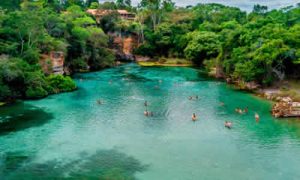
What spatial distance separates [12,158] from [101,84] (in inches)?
1328

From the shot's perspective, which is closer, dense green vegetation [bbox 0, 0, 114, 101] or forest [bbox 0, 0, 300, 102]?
dense green vegetation [bbox 0, 0, 114, 101]

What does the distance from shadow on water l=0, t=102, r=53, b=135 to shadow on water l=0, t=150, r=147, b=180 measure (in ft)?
26.8

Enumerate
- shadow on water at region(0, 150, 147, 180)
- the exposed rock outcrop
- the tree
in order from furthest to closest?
the tree < the exposed rock outcrop < shadow on water at region(0, 150, 147, 180)

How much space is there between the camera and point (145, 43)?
97.8 m

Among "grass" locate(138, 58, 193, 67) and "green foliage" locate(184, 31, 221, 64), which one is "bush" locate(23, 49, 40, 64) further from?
"green foliage" locate(184, 31, 221, 64)

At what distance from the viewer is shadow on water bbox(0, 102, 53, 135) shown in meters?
39.0

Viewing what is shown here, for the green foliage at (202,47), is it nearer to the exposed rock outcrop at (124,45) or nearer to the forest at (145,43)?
the forest at (145,43)

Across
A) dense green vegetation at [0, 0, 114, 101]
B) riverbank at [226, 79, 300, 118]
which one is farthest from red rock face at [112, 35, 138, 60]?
riverbank at [226, 79, 300, 118]

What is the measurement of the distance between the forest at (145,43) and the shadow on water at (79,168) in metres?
21.3

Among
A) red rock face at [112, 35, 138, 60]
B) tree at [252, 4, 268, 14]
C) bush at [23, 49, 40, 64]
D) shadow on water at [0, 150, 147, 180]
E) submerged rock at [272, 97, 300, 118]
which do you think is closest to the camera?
shadow on water at [0, 150, 147, 180]

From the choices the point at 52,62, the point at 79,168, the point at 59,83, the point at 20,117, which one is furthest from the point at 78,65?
the point at 79,168

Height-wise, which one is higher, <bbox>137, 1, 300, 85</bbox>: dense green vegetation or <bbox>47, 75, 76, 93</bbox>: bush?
<bbox>137, 1, 300, 85</bbox>: dense green vegetation

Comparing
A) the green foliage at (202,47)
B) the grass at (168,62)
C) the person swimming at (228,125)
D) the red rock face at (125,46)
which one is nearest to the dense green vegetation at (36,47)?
the grass at (168,62)

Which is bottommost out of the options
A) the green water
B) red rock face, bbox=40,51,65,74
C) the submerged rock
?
the green water
